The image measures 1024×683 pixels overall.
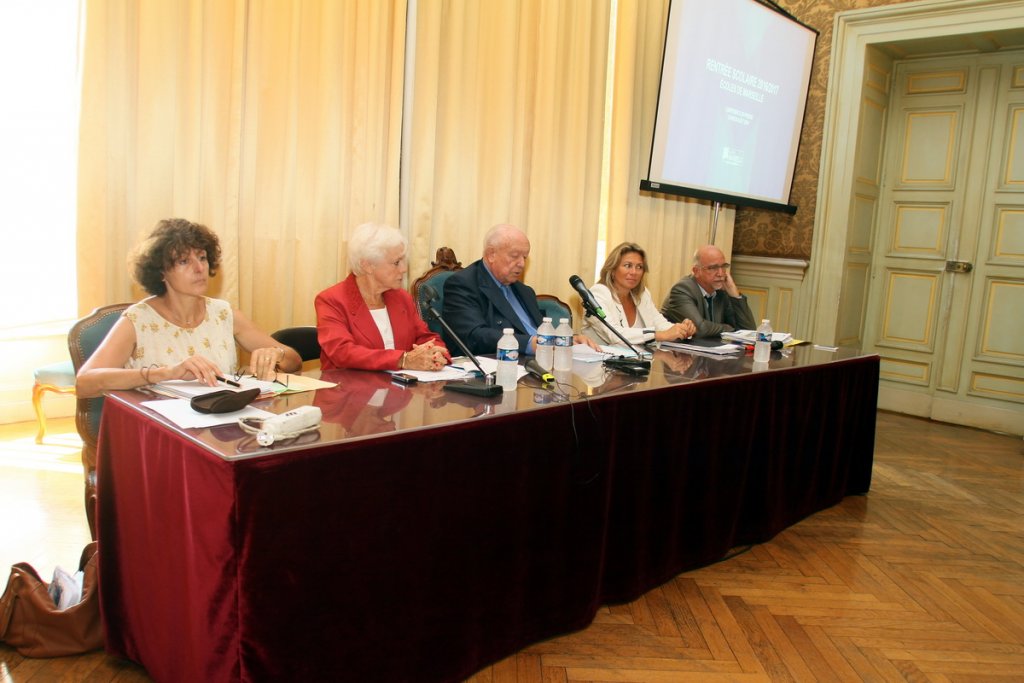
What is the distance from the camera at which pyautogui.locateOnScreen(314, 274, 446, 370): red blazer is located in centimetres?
254

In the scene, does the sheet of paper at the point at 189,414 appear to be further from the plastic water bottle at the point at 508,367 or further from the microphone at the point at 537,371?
the microphone at the point at 537,371

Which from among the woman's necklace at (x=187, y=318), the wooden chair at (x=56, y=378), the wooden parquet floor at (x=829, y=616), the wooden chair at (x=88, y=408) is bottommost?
the wooden parquet floor at (x=829, y=616)

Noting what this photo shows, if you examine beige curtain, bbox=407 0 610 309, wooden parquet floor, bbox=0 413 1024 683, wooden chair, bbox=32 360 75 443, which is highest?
beige curtain, bbox=407 0 610 309

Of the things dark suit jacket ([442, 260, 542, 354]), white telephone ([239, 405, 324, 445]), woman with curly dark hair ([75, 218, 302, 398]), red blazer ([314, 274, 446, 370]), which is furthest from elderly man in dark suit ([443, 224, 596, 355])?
white telephone ([239, 405, 324, 445])

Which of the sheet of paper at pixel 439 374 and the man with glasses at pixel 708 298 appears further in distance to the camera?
the man with glasses at pixel 708 298

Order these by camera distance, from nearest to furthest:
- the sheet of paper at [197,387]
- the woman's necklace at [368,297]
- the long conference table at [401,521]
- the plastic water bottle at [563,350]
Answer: the long conference table at [401,521] → the sheet of paper at [197,387] → the plastic water bottle at [563,350] → the woman's necklace at [368,297]

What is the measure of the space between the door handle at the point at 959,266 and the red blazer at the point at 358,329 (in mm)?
4379

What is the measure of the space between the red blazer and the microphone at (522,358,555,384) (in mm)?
323

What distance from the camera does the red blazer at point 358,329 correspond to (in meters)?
2.54

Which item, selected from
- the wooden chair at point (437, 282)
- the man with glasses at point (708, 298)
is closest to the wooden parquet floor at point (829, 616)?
the man with glasses at point (708, 298)

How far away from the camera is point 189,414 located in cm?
179

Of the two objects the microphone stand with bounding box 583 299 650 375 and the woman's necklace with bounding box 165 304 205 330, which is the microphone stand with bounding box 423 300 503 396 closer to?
the microphone stand with bounding box 583 299 650 375

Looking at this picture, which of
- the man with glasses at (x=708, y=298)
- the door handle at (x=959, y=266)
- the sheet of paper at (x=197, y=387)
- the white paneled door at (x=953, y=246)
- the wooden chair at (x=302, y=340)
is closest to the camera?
the sheet of paper at (x=197, y=387)

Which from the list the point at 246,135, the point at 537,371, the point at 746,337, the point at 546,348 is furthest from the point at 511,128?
the point at 537,371
